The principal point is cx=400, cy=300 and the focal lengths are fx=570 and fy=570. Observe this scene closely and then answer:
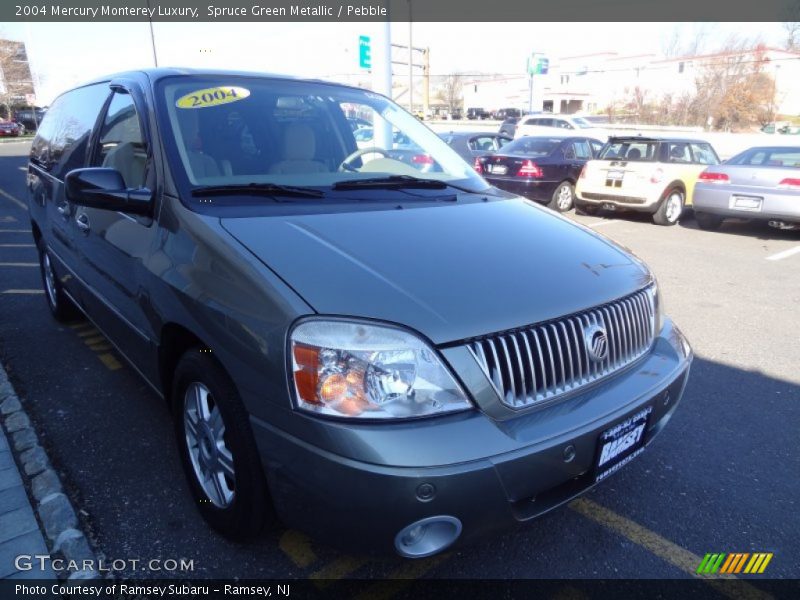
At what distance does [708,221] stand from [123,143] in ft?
31.3

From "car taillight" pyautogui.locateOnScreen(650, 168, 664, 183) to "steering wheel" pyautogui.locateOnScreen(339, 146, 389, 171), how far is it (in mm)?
8067

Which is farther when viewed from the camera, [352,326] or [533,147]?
[533,147]

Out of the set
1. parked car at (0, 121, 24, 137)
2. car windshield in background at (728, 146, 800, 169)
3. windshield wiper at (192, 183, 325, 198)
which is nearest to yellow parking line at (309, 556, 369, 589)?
windshield wiper at (192, 183, 325, 198)

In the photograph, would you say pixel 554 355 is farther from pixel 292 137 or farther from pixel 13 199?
pixel 13 199

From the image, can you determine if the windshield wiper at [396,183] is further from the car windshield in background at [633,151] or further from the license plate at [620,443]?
the car windshield in background at [633,151]

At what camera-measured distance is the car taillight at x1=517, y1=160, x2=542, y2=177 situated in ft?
35.6

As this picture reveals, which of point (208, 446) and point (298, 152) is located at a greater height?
point (298, 152)

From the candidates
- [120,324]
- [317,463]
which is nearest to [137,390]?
[120,324]

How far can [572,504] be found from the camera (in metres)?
2.64

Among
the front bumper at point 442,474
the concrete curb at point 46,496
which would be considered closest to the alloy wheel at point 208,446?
the front bumper at point 442,474

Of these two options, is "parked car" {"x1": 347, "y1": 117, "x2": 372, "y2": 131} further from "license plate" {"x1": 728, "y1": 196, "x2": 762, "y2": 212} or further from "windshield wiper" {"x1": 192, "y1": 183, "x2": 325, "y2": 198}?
"license plate" {"x1": 728, "y1": 196, "x2": 762, "y2": 212}

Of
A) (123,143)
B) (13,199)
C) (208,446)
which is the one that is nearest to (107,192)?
(123,143)

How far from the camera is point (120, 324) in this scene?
9.81ft

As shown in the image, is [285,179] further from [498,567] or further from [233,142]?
[498,567]
